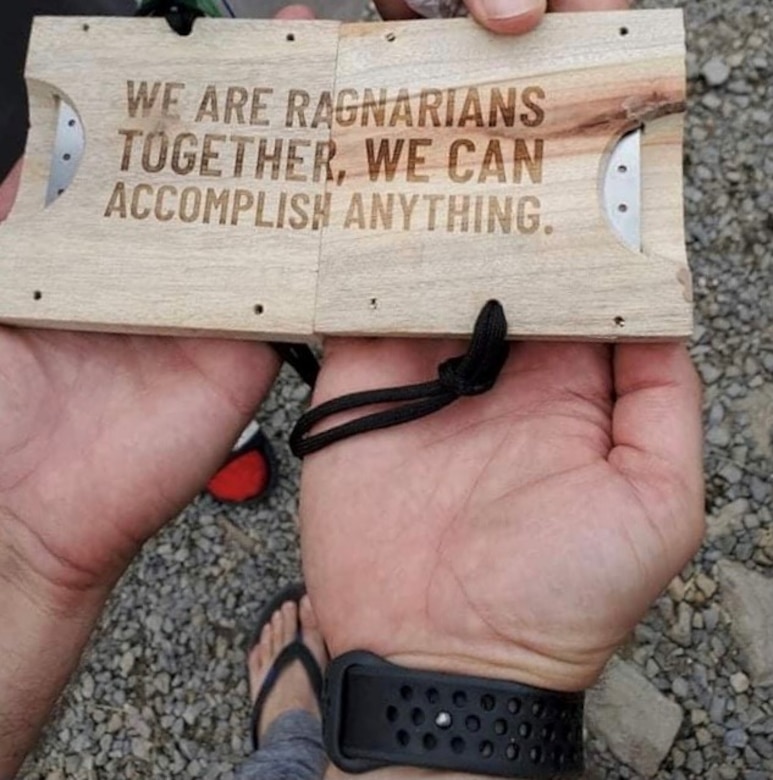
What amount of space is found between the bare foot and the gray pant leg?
36 mm

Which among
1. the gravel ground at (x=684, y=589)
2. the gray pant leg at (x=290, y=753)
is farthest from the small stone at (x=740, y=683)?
the gray pant leg at (x=290, y=753)

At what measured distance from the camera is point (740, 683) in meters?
2.20

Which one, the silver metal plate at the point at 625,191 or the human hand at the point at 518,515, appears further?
the silver metal plate at the point at 625,191

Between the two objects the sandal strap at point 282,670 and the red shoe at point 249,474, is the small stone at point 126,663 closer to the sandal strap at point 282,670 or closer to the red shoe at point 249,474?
the sandal strap at point 282,670

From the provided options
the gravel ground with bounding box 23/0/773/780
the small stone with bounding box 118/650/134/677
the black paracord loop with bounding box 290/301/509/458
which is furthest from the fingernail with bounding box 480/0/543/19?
the small stone with bounding box 118/650/134/677

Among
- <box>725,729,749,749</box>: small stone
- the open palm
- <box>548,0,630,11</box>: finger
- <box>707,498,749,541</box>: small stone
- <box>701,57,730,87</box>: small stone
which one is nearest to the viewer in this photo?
the open palm

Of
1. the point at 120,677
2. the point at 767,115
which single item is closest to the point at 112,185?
the point at 120,677

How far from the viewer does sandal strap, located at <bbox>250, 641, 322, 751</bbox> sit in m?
2.34

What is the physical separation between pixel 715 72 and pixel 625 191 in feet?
4.69

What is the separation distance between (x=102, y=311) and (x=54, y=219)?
0.51ft

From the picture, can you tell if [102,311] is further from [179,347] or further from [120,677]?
[120,677]

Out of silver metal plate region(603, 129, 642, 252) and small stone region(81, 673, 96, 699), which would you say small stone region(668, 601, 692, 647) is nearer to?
silver metal plate region(603, 129, 642, 252)

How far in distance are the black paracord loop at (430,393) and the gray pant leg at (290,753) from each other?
0.88 meters

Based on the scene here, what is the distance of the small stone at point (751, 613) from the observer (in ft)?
7.20
